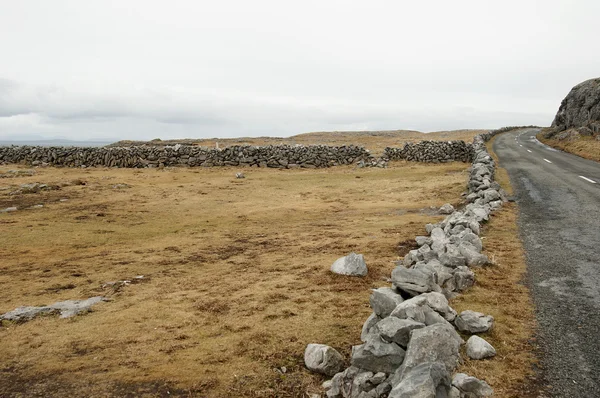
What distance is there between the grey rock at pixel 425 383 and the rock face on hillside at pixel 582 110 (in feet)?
161

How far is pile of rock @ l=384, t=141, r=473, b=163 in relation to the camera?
34.7 meters

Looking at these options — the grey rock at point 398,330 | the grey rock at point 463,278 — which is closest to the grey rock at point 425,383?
the grey rock at point 398,330

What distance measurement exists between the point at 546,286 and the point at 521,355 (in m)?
2.72

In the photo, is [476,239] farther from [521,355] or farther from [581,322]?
[521,355]

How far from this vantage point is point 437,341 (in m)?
4.38

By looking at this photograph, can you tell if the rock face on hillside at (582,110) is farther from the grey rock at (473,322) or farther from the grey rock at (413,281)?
the grey rock at (473,322)

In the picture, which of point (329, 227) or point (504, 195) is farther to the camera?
point (504, 195)

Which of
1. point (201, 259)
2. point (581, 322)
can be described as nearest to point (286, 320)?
point (581, 322)

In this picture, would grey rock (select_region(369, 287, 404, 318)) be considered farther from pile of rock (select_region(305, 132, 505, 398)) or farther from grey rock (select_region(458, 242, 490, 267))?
grey rock (select_region(458, 242, 490, 267))

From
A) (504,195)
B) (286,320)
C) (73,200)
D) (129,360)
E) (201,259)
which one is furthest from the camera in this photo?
(73,200)

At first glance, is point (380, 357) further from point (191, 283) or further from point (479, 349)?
point (191, 283)

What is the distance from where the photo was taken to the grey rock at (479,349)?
482 centimetres

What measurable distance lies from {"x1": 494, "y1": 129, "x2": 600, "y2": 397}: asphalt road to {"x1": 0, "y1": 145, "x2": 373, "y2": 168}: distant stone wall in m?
19.0

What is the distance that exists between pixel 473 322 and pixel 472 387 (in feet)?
4.98
